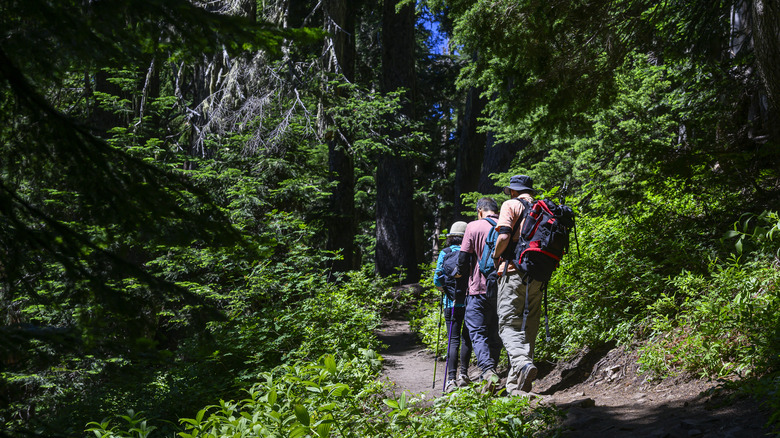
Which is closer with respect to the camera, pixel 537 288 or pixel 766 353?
pixel 766 353

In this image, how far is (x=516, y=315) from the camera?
5.40 meters

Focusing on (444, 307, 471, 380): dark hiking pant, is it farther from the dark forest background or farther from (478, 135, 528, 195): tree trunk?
(478, 135, 528, 195): tree trunk

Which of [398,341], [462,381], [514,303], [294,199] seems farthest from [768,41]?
[294,199]

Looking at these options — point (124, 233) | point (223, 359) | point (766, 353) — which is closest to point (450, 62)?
point (223, 359)

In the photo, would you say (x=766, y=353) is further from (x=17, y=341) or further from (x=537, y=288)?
(x=17, y=341)

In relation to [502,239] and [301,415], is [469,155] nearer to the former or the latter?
[502,239]

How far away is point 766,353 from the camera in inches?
162

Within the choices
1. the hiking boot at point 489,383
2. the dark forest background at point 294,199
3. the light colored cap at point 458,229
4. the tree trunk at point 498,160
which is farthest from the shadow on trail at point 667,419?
the tree trunk at point 498,160

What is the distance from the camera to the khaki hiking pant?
A: 5.32 m

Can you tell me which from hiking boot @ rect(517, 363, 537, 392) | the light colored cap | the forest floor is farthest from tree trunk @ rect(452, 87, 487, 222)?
hiking boot @ rect(517, 363, 537, 392)

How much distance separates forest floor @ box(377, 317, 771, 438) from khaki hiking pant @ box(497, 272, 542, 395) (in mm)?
509

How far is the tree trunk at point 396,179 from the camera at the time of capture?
14.1 metres

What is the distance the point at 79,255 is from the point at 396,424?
98.3 inches

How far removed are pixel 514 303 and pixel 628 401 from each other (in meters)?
1.33
